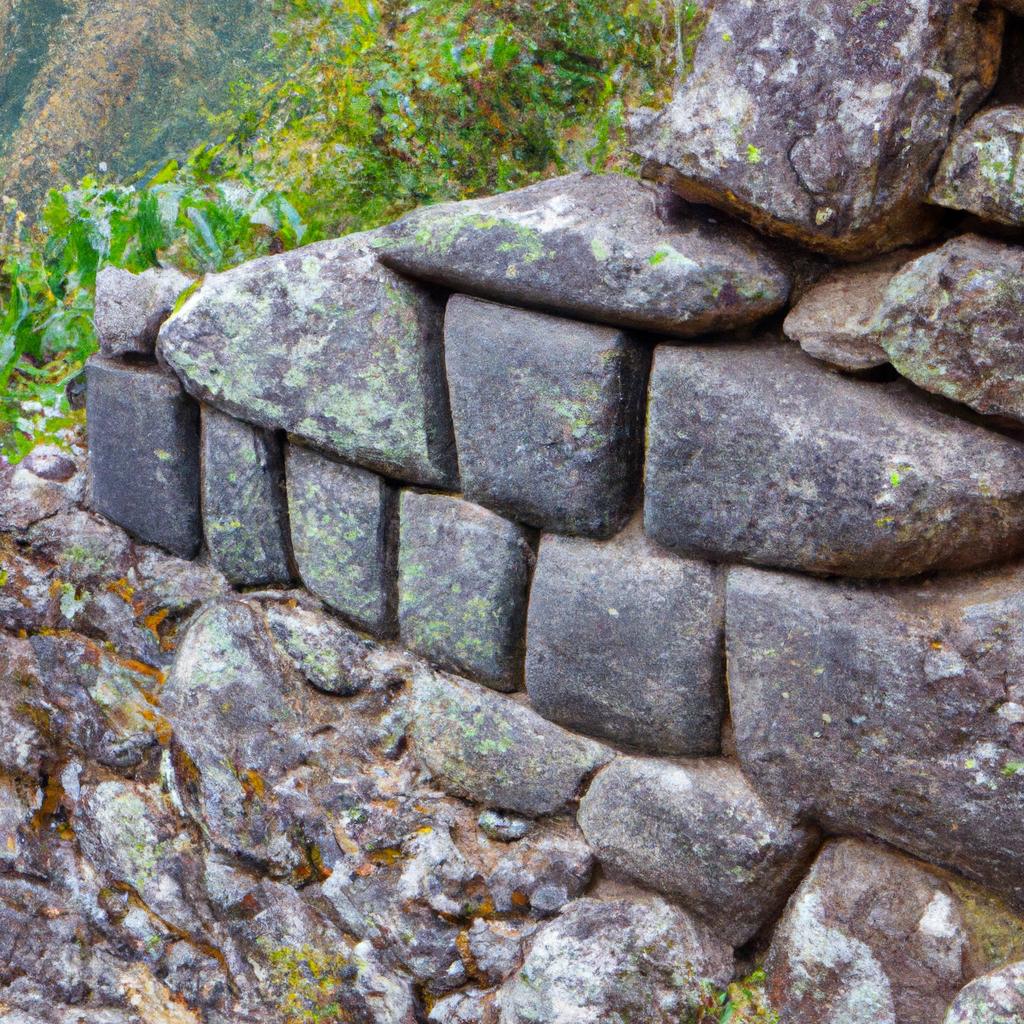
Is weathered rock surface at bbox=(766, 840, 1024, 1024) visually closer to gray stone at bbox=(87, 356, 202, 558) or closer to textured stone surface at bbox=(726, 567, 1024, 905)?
textured stone surface at bbox=(726, 567, 1024, 905)

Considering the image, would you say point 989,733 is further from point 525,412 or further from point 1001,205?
point 525,412

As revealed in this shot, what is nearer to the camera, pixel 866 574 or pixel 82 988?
pixel 866 574

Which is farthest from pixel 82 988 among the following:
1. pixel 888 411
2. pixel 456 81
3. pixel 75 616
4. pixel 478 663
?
pixel 456 81

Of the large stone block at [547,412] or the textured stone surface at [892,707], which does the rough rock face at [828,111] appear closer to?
the large stone block at [547,412]

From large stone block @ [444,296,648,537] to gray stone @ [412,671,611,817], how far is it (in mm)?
598

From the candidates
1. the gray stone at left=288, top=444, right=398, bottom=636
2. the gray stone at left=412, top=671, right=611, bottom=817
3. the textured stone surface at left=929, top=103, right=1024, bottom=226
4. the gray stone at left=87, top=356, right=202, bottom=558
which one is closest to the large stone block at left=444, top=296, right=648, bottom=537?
the gray stone at left=288, top=444, right=398, bottom=636

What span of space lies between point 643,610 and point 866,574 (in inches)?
22.5

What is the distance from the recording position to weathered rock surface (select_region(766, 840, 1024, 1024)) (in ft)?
8.30

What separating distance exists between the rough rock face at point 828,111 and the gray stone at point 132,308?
169cm

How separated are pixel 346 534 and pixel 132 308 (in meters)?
0.99

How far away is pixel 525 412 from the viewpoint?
2.79m

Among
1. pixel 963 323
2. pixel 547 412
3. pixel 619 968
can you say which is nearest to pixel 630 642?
pixel 547 412

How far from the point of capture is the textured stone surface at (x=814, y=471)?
91.6 inches

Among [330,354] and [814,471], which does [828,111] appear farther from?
[330,354]
